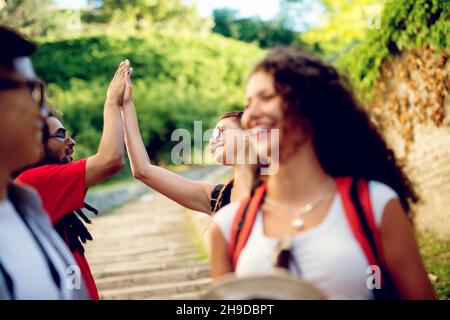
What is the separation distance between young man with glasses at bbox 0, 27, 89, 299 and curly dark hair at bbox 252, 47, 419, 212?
2.32ft

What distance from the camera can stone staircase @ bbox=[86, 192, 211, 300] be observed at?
5660mm

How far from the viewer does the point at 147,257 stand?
7379 mm

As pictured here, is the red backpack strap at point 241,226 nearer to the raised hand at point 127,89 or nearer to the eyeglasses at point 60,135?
the raised hand at point 127,89

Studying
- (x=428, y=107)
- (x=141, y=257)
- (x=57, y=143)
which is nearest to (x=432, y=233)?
(x=428, y=107)

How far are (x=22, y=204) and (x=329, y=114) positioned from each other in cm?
98

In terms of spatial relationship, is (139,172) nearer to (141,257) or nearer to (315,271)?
(315,271)

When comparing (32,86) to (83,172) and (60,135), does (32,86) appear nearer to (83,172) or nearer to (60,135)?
(83,172)

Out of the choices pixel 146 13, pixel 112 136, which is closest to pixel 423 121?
pixel 112 136

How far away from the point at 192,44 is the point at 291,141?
20.5 metres

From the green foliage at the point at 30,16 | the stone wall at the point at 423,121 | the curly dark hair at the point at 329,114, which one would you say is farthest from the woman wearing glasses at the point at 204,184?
the green foliage at the point at 30,16

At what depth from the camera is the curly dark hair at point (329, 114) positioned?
1766mm

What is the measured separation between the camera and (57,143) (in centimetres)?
272

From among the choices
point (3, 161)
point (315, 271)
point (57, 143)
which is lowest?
point (315, 271)

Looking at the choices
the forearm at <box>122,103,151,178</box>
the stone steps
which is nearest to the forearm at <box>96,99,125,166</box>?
the forearm at <box>122,103,151,178</box>
